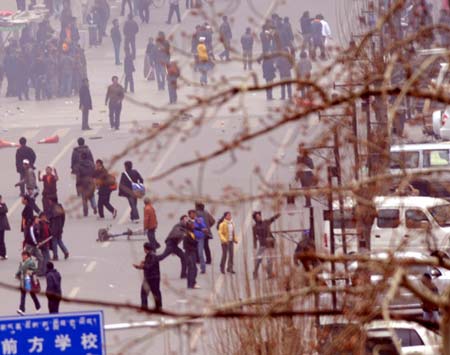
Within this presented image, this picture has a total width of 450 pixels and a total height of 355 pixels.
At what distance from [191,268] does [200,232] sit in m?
0.93

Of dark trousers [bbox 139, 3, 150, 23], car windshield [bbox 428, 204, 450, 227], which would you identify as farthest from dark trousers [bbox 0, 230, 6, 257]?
dark trousers [bbox 139, 3, 150, 23]

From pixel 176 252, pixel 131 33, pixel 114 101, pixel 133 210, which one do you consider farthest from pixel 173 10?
pixel 176 252

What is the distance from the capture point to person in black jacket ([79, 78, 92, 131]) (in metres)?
40.4

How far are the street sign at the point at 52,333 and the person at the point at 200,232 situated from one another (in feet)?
36.3

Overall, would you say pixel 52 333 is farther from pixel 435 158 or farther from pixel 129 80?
pixel 129 80

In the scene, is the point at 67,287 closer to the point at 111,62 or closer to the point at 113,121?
the point at 113,121

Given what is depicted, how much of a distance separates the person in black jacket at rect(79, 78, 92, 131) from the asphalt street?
0.29 meters

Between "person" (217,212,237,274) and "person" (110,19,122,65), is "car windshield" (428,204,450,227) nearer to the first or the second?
"person" (217,212,237,274)

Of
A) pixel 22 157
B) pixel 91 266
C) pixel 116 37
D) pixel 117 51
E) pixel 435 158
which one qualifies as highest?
pixel 116 37

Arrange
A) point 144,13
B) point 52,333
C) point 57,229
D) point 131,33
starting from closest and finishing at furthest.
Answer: point 52,333
point 57,229
point 131,33
point 144,13

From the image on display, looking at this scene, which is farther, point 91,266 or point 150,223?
point 150,223

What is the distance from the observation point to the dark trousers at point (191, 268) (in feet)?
86.1

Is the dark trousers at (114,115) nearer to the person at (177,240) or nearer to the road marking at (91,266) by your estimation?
the road marking at (91,266)

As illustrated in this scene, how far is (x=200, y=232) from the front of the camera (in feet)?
89.6
